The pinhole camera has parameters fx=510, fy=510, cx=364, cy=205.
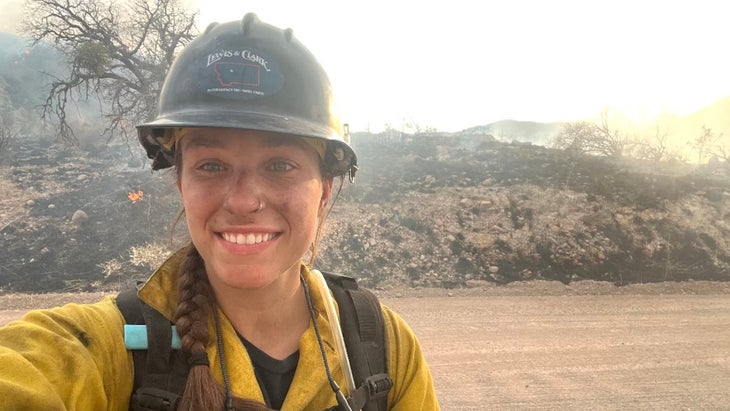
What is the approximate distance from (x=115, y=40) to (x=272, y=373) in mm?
15076

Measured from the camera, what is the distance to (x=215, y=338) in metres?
1.64

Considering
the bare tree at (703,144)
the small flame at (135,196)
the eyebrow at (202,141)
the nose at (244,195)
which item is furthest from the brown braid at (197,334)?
the bare tree at (703,144)

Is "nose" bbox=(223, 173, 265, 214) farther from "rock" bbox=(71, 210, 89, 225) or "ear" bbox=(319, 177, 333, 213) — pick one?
"rock" bbox=(71, 210, 89, 225)

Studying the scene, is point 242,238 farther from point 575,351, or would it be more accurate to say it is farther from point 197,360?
point 575,351

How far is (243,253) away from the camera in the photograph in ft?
5.49

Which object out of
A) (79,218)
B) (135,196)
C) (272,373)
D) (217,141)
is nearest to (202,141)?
(217,141)

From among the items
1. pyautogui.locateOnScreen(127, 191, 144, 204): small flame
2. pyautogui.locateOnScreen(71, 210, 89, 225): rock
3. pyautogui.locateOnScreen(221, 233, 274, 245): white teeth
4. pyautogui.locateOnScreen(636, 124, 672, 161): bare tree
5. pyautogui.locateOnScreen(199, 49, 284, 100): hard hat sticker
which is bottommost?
pyautogui.locateOnScreen(71, 210, 89, 225): rock

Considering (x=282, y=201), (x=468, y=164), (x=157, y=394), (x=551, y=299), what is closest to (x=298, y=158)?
(x=282, y=201)

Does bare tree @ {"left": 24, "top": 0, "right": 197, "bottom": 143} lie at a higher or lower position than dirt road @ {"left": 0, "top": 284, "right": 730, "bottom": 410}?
higher

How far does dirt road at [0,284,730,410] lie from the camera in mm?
5152

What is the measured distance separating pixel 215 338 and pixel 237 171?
1.78ft

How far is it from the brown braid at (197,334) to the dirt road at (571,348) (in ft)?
12.6

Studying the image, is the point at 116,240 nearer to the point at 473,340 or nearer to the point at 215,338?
the point at 473,340

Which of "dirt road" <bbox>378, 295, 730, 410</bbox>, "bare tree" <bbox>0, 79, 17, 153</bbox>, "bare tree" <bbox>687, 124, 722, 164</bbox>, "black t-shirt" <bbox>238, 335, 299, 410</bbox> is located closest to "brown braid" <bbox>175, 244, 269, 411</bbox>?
"black t-shirt" <bbox>238, 335, 299, 410</bbox>
